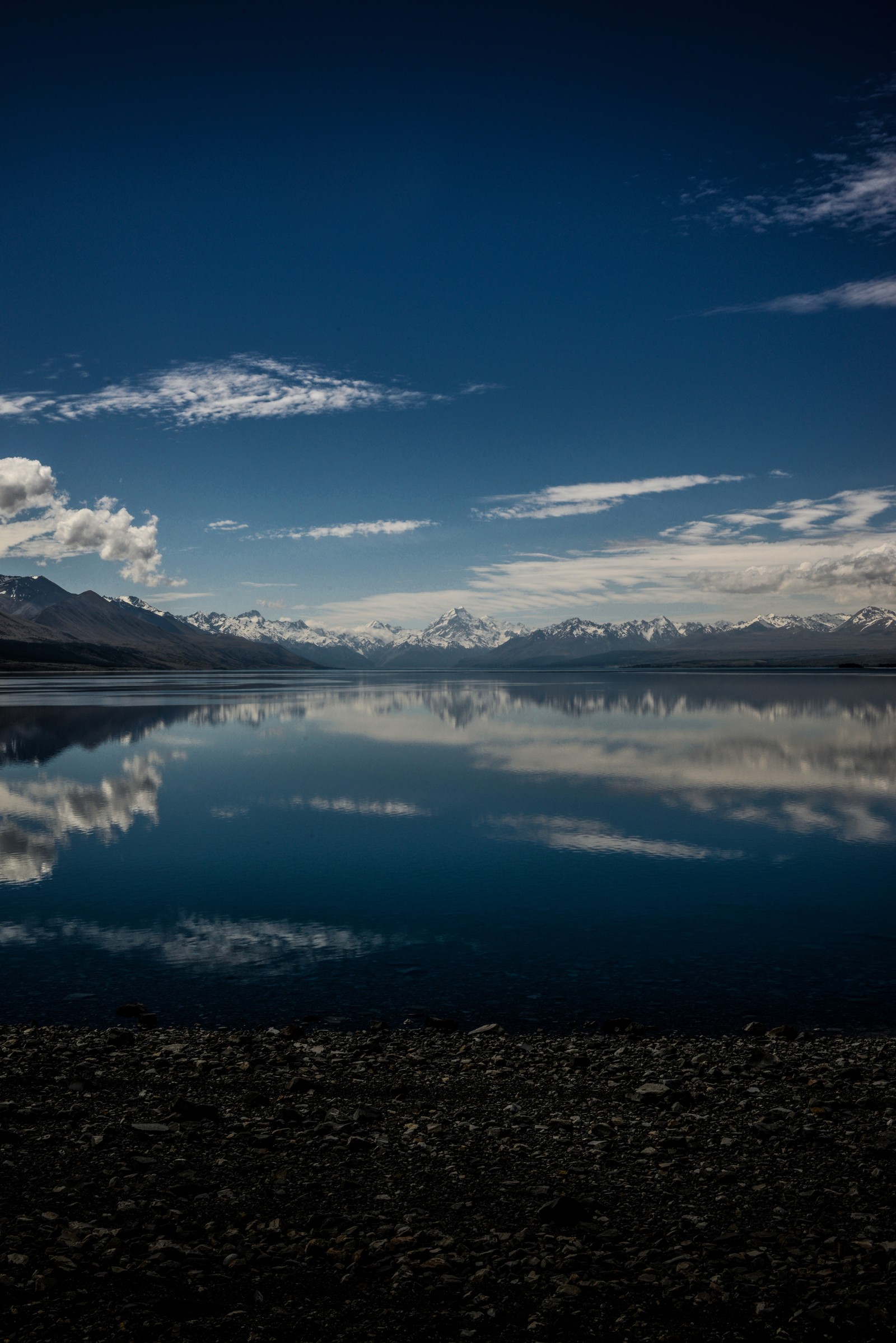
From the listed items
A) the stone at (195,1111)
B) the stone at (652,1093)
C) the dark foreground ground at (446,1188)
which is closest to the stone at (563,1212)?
the dark foreground ground at (446,1188)

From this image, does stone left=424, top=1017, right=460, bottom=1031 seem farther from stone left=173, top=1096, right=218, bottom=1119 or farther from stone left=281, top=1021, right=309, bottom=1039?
stone left=173, top=1096, right=218, bottom=1119

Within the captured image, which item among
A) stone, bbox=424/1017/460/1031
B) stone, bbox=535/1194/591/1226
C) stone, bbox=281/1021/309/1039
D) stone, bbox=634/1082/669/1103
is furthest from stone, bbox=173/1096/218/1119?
stone, bbox=634/1082/669/1103

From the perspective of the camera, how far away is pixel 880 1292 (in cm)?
834

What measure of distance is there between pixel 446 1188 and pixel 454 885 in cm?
1669

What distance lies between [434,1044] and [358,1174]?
453cm

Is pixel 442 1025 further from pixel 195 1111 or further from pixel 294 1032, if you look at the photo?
pixel 195 1111

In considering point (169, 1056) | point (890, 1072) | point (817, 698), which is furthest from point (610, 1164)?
point (817, 698)

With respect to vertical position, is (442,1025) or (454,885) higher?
(442,1025)

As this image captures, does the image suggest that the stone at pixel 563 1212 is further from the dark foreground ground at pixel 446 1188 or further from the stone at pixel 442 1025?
the stone at pixel 442 1025

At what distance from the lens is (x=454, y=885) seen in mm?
27047

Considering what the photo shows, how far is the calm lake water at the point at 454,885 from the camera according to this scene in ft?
58.8

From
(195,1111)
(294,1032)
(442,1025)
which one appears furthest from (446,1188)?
(294,1032)

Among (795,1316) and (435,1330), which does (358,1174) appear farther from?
(795,1316)

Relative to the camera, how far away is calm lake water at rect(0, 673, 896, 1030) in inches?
706
